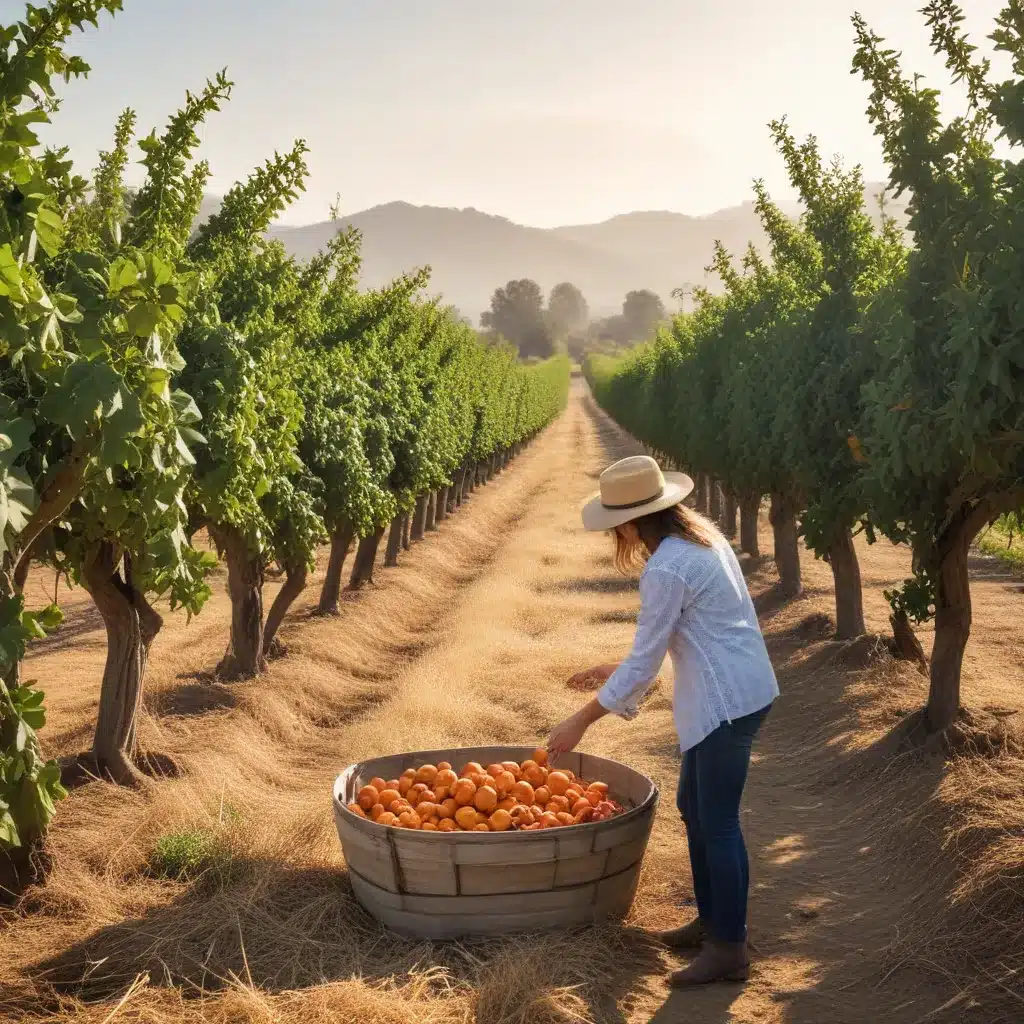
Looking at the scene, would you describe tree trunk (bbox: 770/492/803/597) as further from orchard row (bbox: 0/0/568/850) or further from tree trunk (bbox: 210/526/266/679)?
tree trunk (bbox: 210/526/266/679)

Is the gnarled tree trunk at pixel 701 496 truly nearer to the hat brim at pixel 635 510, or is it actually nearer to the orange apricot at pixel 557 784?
the orange apricot at pixel 557 784

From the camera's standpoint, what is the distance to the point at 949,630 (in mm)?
8641

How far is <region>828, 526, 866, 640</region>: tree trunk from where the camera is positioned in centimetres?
1234

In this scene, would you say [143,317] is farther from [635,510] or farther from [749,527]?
[749,527]

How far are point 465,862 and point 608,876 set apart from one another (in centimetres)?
73

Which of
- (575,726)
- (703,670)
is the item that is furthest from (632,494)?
(575,726)

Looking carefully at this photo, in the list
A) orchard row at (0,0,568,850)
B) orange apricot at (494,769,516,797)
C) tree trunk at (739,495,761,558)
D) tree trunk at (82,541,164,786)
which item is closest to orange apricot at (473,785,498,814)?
orange apricot at (494,769,516,797)

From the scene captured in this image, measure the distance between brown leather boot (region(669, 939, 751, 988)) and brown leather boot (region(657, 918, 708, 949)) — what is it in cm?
37

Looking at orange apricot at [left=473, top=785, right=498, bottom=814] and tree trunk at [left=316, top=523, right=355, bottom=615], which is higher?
tree trunk at [left=316, top=523, right=355, bottom=615]

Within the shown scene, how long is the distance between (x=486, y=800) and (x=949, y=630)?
4.45 meters

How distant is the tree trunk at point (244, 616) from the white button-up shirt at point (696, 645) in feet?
21.5

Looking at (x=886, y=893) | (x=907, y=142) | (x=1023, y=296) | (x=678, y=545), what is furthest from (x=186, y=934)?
(x=907, y=142)

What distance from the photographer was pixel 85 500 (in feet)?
20.8

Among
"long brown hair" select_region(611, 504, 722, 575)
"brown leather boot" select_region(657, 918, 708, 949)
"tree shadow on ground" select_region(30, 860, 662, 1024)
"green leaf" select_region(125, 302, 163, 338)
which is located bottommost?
"brown leather boot" select_region(657, 918, 708, 949)
